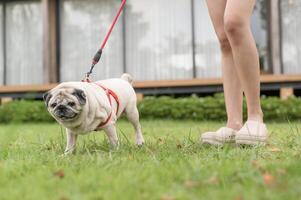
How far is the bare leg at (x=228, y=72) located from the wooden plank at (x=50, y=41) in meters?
7.75

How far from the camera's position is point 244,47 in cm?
344

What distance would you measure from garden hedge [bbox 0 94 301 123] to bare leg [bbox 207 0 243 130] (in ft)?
15.4

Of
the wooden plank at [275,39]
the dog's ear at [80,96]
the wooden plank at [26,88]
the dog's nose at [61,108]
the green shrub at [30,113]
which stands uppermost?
the wooden plank at [275,39]

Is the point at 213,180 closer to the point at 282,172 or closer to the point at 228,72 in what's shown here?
the point at 282,172

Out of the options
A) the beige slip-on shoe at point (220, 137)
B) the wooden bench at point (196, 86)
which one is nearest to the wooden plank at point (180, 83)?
the wooden bench at point (196, 86)

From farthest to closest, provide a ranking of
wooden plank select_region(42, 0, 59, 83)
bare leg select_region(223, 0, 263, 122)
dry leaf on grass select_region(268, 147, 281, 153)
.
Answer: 1. wooden plank select_region(42, 0, 59, 83)
2. bare leg select_region(223, 0, 263, 122)
3. dry leaf on grass select_region(268, 147, 281, 153)

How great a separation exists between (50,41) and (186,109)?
3943 mm

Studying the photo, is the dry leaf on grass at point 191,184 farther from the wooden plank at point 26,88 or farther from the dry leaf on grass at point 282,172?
the wooden plank at point 26,88

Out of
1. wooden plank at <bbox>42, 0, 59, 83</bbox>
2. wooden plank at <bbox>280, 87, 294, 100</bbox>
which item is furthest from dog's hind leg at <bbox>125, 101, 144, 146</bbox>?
wooden plank at <bbox>42, 0, 59, 83</bbox>

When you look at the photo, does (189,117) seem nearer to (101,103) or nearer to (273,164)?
(101,103)

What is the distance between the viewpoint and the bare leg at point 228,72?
12.2ft

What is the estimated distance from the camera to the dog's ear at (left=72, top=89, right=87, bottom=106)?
317 cm

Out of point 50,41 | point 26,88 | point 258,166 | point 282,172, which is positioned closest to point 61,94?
point 258,166

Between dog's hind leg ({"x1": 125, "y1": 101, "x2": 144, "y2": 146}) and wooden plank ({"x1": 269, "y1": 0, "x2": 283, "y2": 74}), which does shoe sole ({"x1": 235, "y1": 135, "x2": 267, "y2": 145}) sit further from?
wooden plank ({"x1": 269, "y1": 0, "x2": 283, "y2": 74})
